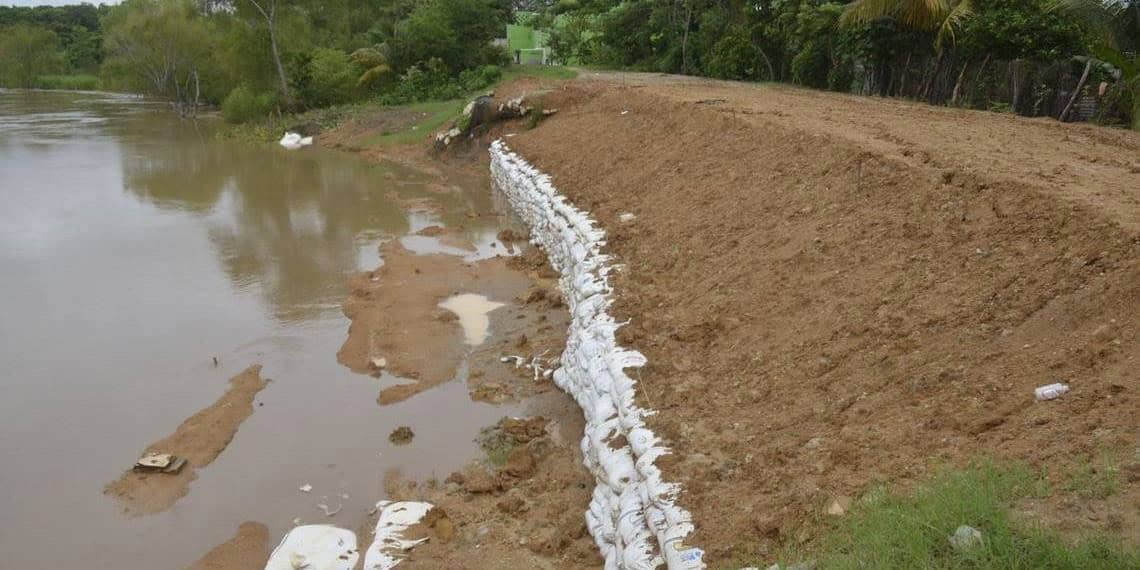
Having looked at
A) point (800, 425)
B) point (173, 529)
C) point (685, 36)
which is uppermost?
point (685, 36)

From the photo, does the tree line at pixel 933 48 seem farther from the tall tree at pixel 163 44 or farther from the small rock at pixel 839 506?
the tall tree at pixel 163 44

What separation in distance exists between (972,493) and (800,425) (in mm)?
1471

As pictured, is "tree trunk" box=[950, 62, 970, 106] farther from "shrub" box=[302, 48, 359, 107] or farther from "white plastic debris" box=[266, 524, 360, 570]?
"shrub" box=[302, 48, 359, 107]

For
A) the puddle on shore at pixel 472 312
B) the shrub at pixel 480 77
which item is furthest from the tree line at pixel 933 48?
the puddle on shore at pixel 472 312

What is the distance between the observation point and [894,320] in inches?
213

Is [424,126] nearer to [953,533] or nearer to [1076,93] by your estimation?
[1076,93]

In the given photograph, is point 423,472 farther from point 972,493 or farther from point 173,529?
point 972,493

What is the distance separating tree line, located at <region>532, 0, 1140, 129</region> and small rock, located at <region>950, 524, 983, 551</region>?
31.7ft

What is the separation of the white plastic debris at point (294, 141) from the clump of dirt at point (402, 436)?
845 inches

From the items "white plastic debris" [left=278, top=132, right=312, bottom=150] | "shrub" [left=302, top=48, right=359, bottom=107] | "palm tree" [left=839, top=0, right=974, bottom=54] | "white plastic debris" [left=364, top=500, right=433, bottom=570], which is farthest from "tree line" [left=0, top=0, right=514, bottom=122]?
"white plastic debris" [left=364, top=500, right=433, bottom=570]

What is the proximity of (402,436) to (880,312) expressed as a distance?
4.19 meters

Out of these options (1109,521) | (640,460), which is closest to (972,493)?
(1109,521)

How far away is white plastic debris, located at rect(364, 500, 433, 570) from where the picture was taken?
18.3ft

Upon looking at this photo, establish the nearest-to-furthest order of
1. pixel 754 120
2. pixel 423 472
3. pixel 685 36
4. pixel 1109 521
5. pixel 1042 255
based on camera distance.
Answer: pixel 1109 521 → pixel 1042 255 → pixel 423 472 → pixel 754 120 → pixel 685 36
